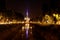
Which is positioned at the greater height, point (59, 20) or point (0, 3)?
point (0, 3)

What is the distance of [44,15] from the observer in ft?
271

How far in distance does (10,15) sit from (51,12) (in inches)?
973

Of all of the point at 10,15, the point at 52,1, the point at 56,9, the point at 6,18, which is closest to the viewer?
the point at 52,1

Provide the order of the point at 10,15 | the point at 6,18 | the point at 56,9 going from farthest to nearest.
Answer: the point at 10,15 → the point at 6,18 → the point at 56,9

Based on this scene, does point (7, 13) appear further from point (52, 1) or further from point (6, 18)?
point (52, 1)

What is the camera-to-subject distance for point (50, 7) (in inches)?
3196

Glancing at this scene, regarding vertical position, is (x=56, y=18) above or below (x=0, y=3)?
below

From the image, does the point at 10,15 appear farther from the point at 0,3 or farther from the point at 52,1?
the point at 52,1

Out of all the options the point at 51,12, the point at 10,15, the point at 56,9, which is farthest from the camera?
the point at 10,15

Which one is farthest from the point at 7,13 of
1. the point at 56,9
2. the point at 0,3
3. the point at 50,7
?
the point at 56,9

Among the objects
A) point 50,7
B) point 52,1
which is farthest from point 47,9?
point 52,1

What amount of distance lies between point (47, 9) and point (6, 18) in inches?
784

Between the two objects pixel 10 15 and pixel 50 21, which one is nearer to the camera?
pixel 50 21

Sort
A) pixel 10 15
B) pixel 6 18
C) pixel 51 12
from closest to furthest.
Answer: pixel 51 12 → pixel 6 18 → pixel 10 15
